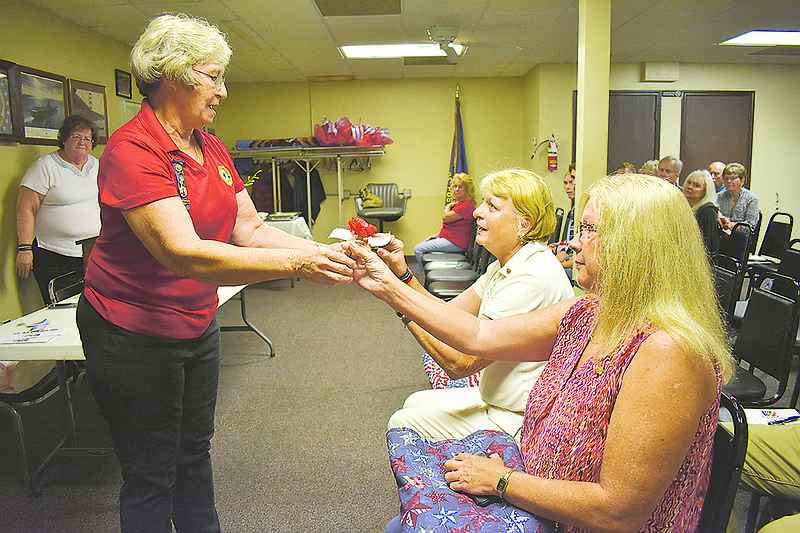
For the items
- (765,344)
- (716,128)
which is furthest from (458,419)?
(716,128)

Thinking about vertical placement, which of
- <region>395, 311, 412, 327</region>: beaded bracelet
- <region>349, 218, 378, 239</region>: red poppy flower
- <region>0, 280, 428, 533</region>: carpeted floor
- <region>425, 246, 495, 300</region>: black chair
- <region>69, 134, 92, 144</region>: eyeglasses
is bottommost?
<region>0, 280, 428, 533</region>: carpeted floor

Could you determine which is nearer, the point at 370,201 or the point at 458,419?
the point at 458,419

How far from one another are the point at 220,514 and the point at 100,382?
3.25 feet

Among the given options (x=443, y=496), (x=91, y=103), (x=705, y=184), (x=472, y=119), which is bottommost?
(x=443, y=496)

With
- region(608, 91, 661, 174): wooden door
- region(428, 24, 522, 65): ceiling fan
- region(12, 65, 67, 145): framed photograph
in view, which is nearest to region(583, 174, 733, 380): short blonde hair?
region(428, 24, 522, 65): ceiling fan

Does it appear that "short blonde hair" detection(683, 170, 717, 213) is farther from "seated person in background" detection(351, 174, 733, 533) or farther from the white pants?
"seated person in background" detection(351, 174, 733, 533)

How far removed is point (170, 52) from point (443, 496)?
1.22m

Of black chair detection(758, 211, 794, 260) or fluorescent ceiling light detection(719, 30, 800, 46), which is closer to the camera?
black chair detection(758, 211, 794, 260)

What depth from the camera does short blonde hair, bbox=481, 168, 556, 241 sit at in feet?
6.25

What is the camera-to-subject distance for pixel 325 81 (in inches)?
335

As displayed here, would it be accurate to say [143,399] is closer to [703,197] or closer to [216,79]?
[216,79]

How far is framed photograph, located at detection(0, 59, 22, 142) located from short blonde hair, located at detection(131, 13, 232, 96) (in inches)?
141

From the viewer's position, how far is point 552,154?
7.48 metres

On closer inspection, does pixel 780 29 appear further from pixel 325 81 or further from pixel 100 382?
→ pixel 100 382
